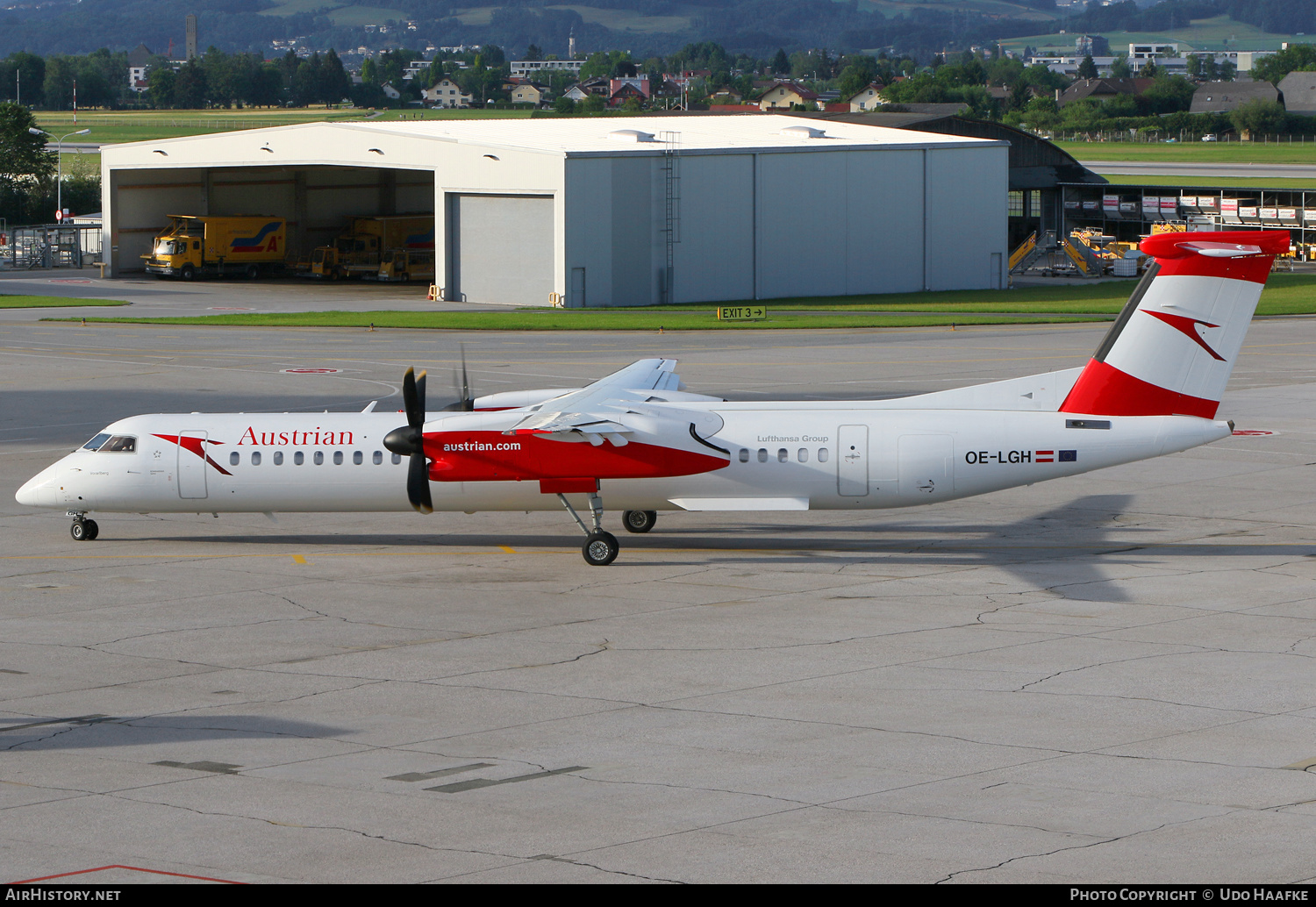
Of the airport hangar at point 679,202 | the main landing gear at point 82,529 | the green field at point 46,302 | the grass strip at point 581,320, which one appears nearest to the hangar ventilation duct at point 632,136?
the airport hangar at point 679,202

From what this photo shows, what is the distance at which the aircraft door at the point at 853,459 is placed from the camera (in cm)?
2884

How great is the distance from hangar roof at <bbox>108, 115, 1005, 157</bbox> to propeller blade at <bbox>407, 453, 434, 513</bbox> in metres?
52.3

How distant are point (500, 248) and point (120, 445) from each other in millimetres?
52760

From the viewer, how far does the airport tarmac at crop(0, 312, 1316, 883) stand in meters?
14.8

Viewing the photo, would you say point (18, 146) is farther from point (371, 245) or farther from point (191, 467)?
point (191, 467)

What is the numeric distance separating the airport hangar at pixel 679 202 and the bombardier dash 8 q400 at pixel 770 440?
4982 cm

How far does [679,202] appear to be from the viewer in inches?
3214

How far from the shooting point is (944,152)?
8931 cm

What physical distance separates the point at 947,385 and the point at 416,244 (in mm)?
58505

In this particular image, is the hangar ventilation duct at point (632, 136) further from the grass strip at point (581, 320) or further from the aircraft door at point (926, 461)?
the aircraft door at point (926, 461)

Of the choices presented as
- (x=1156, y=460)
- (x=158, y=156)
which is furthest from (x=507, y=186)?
(x=1156, y=460)

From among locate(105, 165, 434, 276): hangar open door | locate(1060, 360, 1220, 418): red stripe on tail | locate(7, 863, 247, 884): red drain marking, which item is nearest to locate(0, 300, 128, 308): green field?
locate(105, 165, 434, 276): hangar open door

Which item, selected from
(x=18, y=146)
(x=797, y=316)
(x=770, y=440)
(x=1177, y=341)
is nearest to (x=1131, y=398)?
(x=1177, y=341)
